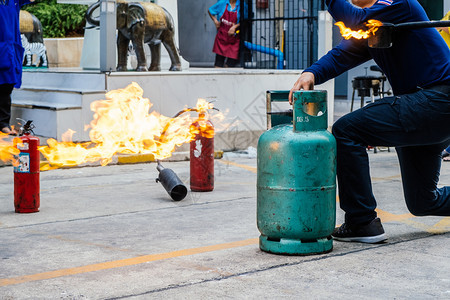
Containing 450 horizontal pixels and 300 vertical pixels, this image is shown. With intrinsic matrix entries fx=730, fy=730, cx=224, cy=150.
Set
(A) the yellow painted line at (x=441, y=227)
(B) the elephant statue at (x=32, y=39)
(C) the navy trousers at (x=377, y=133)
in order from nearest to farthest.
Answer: (C) the navy trousers at (x=377, y=133), (A) the yellow painted line at (x=441, y=227), (B) the elephant statue at (x=32, y=39)

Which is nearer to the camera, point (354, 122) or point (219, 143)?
point (354, 122)

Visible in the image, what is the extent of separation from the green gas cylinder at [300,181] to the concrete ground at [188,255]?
149mm

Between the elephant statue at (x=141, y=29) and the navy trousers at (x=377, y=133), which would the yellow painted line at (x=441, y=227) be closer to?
Result: the navy trousers at (x=377, y=133)

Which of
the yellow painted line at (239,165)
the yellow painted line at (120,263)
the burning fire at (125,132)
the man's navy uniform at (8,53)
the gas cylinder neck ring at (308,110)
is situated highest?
the man's navy uniform at (8,53)

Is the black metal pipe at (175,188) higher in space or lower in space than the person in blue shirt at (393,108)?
lower

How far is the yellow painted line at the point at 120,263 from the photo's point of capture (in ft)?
14.8

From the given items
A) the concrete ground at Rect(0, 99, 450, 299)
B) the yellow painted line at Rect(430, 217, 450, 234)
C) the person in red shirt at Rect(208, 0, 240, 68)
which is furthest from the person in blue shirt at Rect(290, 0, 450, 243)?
the person in red shirt at Rect(208, 0, 240, 68)

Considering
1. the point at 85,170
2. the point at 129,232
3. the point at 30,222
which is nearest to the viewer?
the point at 129,232

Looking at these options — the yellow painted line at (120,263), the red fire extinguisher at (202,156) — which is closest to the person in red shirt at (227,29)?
the red fire extinguisher at (202,156)

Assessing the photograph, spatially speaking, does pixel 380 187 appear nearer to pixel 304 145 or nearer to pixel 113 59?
pixel 304 145

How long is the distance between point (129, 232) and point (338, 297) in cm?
235

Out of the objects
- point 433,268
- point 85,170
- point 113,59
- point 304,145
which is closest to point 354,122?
point 304,145

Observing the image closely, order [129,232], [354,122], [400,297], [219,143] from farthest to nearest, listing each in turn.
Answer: [219,143], [129,232], [354,122], [400,297]

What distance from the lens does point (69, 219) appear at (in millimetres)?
6508
